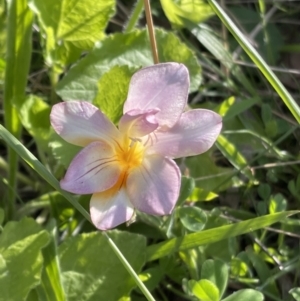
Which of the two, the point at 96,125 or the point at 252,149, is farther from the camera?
the point at 252,149

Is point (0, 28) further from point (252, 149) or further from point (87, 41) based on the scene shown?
point (252, 149)

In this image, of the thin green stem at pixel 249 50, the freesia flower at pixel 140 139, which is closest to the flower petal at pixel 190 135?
the freesia flower at pixel 140 139

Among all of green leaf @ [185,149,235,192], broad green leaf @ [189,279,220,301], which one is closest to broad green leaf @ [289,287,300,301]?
broad green leaf @ [189,279,220,301]

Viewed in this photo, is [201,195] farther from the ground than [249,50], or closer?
closer

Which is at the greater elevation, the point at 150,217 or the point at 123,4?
the point at 123,4

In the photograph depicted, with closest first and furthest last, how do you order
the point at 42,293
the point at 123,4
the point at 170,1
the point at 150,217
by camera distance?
the point at 42,293 → the point at 150,217 → the point at 170,1 → the point at 123,4

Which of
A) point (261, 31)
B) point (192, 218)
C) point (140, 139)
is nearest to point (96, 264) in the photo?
point (192, 218)

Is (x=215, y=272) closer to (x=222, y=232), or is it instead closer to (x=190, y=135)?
(x=222, y=232)

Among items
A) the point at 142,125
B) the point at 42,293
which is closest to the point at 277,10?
the point at 142,125
